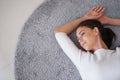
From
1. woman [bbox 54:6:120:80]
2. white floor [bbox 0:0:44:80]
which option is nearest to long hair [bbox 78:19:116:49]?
woman [bbox 54:6:120:80]

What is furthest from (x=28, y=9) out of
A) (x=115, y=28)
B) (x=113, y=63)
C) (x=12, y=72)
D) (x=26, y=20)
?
(x=113, y=63)

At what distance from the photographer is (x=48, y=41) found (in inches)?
60.4

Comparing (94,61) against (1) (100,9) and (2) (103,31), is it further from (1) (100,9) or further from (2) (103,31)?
(1) (100,9)

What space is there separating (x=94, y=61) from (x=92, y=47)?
116mm

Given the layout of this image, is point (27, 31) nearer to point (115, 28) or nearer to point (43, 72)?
point (43, 72)

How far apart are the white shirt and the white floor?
35 cm

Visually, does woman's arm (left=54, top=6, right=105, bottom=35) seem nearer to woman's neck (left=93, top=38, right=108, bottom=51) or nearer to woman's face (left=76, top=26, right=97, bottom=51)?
woman's face (left=76, top=26, right=97, bottom=51)

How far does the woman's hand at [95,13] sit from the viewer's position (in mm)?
1510

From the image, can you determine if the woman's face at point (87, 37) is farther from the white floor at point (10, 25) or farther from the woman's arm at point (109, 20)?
the white floor at point (10, 25)

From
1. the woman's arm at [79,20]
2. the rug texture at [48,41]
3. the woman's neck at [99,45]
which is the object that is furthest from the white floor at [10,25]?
the woman's neck at [99,45]

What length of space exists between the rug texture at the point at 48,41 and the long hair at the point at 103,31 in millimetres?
45

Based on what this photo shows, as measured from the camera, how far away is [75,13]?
5.16ft

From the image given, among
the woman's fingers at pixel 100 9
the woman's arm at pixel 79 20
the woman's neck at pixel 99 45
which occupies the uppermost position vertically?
the woman's fingers at pixel 100 9

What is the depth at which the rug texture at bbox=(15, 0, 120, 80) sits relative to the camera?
4.87 ft
